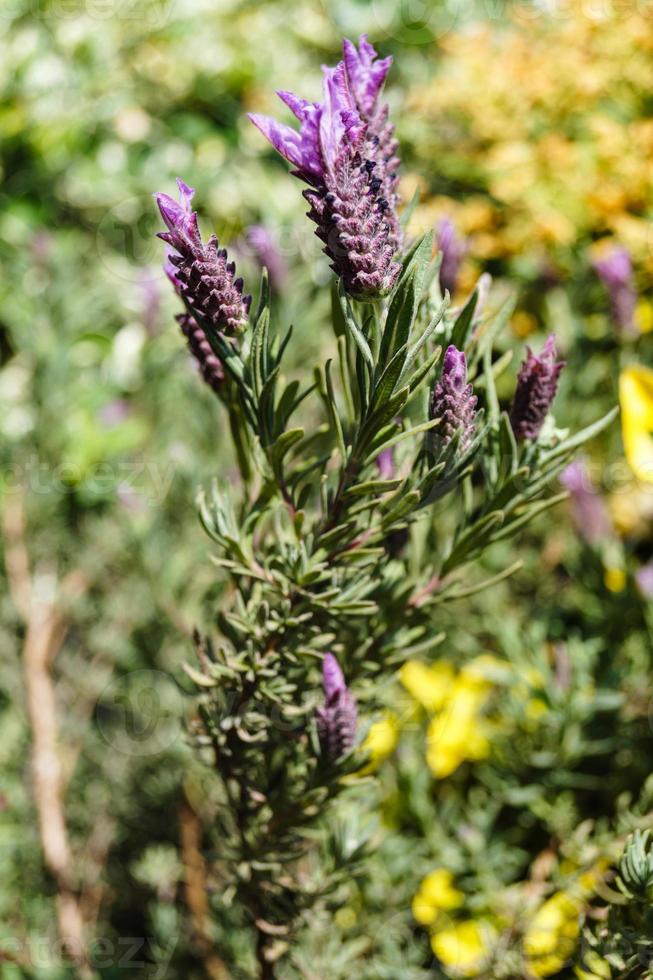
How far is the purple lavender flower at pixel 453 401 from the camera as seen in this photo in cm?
45

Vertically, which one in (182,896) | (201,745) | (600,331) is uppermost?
(600,331)

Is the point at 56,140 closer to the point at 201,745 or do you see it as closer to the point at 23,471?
the point at 23,471

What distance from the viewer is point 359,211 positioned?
1.32 feet

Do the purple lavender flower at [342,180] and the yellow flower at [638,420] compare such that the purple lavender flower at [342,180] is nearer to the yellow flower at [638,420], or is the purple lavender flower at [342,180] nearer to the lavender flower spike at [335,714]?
the lavender flower spike at [335,714]

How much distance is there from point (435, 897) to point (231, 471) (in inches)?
23.2

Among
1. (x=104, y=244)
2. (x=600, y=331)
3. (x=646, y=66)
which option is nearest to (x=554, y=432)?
(x=600, y=331)

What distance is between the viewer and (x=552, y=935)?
749 mm

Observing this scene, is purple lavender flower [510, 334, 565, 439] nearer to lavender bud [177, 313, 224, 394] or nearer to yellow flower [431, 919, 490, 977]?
lavender bud [177, 313, 224, 394]

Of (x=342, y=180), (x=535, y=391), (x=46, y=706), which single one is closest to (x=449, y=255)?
(x=535, y=391)

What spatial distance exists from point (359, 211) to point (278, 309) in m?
0.68

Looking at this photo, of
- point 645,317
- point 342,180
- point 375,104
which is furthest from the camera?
point 645,317

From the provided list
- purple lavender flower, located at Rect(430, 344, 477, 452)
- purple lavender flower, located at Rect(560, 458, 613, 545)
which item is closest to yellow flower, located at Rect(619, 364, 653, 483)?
purple lavender flower, located at Rect(560, 458, 613, 545)

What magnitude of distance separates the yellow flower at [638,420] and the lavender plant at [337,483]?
23 cm

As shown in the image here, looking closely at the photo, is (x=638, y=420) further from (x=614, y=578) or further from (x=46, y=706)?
(x=46, y=706)
